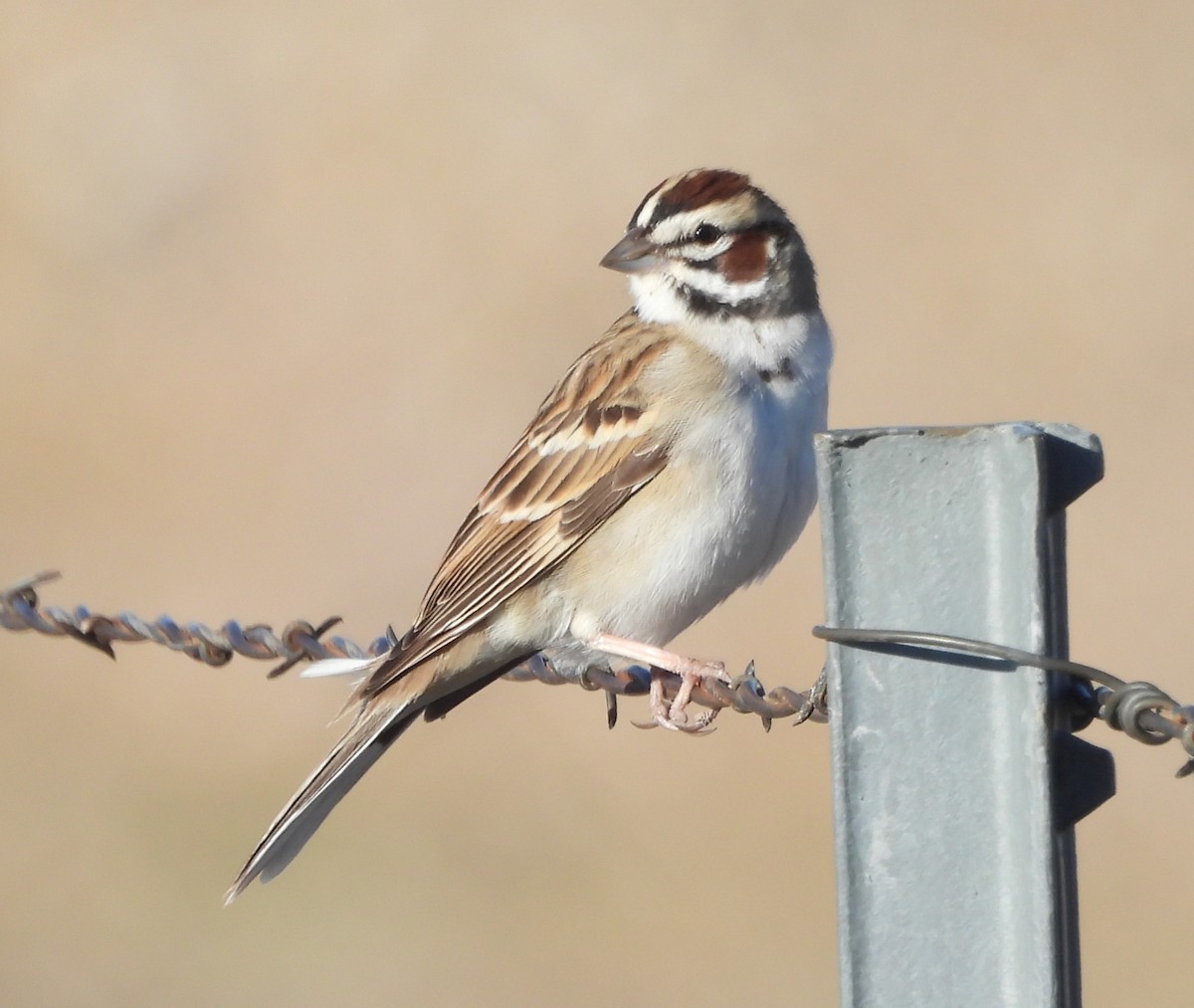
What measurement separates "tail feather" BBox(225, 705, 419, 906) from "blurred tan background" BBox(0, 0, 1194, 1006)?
4157mm

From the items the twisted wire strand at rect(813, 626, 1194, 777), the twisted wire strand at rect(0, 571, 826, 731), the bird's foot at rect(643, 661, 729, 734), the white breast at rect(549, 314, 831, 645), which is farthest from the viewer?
the white breast at rect(549, 314, 831, 645)

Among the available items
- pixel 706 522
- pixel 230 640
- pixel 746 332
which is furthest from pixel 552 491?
pixel 230 640

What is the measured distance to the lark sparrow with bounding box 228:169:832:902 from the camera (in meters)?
4.94

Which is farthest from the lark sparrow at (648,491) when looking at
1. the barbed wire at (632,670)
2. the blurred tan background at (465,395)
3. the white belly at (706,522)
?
the blurred tan background at (465,395)

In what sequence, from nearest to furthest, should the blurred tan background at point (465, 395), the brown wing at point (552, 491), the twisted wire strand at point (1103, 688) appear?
1. the twisted wire strand at point (1103, 688)
2. the brown wing at point (552, 491)
3. the blurred tan background at point (465, 395)

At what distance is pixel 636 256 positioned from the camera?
5.43 meters

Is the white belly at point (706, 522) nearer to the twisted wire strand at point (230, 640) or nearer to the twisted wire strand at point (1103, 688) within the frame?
the twisted wire strand at point (230, 640)

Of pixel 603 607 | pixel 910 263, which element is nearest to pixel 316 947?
pixel 603 607

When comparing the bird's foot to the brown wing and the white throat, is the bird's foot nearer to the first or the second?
the brown wing

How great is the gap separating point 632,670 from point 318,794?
3.24 feet

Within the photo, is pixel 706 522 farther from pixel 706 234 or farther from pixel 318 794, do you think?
pixel 318 794

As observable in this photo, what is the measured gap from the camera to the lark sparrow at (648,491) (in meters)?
4.94

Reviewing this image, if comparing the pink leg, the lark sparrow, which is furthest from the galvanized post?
the lark sparrow

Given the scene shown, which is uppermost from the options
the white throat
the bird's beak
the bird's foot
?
the bird's beak
